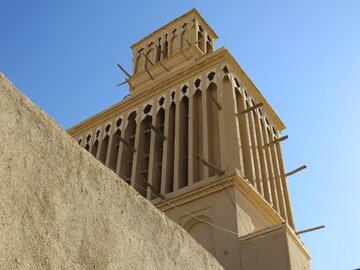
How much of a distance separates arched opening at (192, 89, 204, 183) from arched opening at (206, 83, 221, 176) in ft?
0.68

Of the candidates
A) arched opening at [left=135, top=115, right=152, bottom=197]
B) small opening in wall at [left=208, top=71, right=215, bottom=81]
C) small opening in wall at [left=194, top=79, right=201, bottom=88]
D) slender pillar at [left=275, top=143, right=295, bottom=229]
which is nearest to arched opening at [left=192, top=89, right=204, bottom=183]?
small opening in wall at [left=194, top=79, right=201, bottom=88]

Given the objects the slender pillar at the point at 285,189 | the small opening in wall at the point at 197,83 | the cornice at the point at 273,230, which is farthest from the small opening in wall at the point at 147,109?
the cornice at the point at 273,230

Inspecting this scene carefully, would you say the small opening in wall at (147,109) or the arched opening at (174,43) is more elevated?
the arched opening at (174,43)

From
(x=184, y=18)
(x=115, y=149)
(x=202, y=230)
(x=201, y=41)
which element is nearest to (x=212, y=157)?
(x=202, y=230)

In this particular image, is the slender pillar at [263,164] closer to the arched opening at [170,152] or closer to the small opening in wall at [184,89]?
the small opening in wall at [184,89]

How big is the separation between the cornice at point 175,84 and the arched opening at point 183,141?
2.32 ft

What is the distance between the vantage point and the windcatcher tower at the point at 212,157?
7.27 m

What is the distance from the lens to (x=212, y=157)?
8930 millimetres

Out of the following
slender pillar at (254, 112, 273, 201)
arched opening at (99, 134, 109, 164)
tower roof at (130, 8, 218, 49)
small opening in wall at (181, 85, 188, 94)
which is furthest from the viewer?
tower roof at (130, 8, 218, 49)

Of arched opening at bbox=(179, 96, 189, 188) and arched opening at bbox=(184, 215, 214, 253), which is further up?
arched opening at bbox=(179, 96, 189, 188)

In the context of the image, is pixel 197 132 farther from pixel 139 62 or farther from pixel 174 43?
pixel 139 62

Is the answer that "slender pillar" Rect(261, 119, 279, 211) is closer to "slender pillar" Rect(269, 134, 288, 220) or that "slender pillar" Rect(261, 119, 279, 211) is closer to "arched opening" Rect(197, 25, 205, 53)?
"slender pillar" Rect(269, 134, 288, 220)

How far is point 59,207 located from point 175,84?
8994 millimetres

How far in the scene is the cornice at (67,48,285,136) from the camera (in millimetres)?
10634
